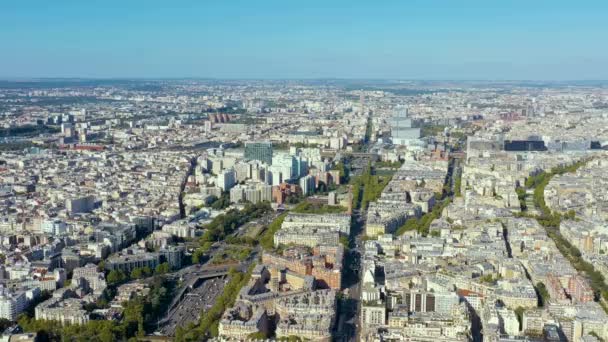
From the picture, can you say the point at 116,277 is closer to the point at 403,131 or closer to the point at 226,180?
the point at 226,180

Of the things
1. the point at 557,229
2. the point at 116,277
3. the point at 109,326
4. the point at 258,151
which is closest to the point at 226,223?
the point at 116,277

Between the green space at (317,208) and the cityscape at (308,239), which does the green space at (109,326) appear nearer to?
the cityscape at (308,239)

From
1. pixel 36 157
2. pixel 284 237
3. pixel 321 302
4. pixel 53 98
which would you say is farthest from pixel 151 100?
pixel 321 302

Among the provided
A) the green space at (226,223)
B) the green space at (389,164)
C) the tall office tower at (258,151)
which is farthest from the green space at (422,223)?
the tall office tower at (258,151)

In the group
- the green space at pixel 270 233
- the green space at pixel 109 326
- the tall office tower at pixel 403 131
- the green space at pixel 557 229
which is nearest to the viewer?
the green space at pixel 109 326

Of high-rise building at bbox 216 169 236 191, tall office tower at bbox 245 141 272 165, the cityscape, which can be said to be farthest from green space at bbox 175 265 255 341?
tall office tower at bbox 245 141 272 165
